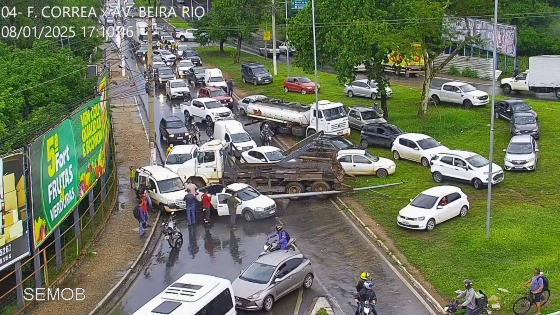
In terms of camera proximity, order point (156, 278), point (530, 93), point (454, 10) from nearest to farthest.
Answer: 1. point (156, 278)
2. point (454, 10)
3. point (530, 93)

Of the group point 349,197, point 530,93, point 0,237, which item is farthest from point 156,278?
point 530,93

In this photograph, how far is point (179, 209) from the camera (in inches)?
1243

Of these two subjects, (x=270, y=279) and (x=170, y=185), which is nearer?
(x=270, y=279)

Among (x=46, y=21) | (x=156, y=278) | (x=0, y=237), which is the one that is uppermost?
(x=46, y=21)

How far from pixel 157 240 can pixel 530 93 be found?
111ft

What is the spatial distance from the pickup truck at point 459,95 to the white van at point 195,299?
107ft

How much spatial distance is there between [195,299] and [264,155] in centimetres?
1733

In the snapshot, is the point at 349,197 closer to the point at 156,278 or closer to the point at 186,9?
the point at 156,278

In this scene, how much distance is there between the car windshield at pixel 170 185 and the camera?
32.0m

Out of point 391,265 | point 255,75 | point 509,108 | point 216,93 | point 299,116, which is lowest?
point 391,265

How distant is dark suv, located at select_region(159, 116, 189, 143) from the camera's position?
4250 cm

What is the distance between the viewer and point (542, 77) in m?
51.4

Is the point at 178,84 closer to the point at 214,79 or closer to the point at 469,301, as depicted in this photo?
the point at 214,79

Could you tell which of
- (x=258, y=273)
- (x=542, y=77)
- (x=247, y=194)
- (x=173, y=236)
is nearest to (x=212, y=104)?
(x=247, y=194)
